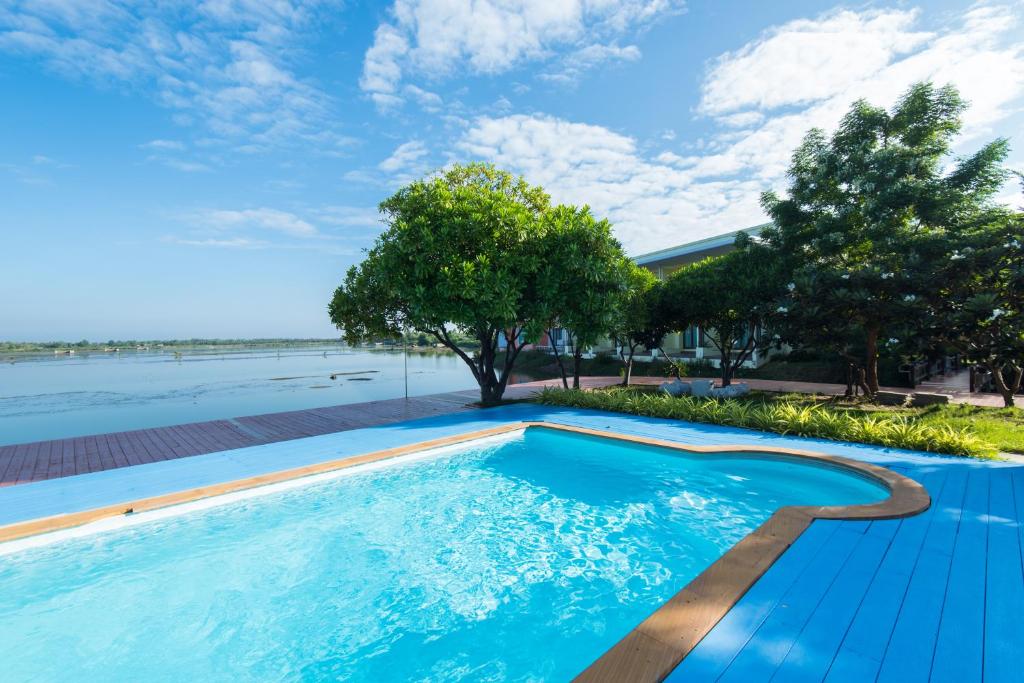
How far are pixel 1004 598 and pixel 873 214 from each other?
11719 millimetres

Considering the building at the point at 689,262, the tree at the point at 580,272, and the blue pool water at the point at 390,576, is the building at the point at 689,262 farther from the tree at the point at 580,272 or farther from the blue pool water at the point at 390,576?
the blue pool water at the point at 390,576

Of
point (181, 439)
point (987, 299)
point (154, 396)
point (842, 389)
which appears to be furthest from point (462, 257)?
point (154, 396)

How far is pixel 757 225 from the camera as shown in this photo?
51.6ft

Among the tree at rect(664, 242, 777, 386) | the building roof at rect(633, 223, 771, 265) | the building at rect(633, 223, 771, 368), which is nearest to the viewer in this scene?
the tree at rect(664, 242, 777, 386)

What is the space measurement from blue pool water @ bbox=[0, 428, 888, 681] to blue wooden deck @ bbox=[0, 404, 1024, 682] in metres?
0.90

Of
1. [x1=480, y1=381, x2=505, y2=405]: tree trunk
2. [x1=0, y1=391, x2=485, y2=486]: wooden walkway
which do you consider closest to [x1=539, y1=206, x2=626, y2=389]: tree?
[x1=480, y1=381, x2=505, y2=405]: tree trunk

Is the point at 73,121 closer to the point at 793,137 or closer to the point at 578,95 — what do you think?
the point at 578,95

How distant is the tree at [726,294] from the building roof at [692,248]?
4907 mm

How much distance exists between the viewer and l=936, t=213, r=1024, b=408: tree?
8211mm

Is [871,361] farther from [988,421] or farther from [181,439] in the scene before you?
[181,439]

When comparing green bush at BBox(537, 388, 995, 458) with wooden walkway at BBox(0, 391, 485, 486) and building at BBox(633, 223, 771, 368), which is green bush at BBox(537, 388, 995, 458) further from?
building at BBox(633, 223, 771, 368)

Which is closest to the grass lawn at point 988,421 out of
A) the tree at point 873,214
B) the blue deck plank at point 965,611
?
the tree at point 873,214

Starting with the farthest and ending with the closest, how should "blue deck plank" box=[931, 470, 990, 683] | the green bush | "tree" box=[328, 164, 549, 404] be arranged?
"tree" box=[328, 164, 549, 404], the green bush, "blue deck plank" box=[931, 470, 990, 683]

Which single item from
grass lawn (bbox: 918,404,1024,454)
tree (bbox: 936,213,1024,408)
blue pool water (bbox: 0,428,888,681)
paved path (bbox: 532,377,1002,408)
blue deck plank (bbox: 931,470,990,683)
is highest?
tree (bbox: 936,213,1024,408)
